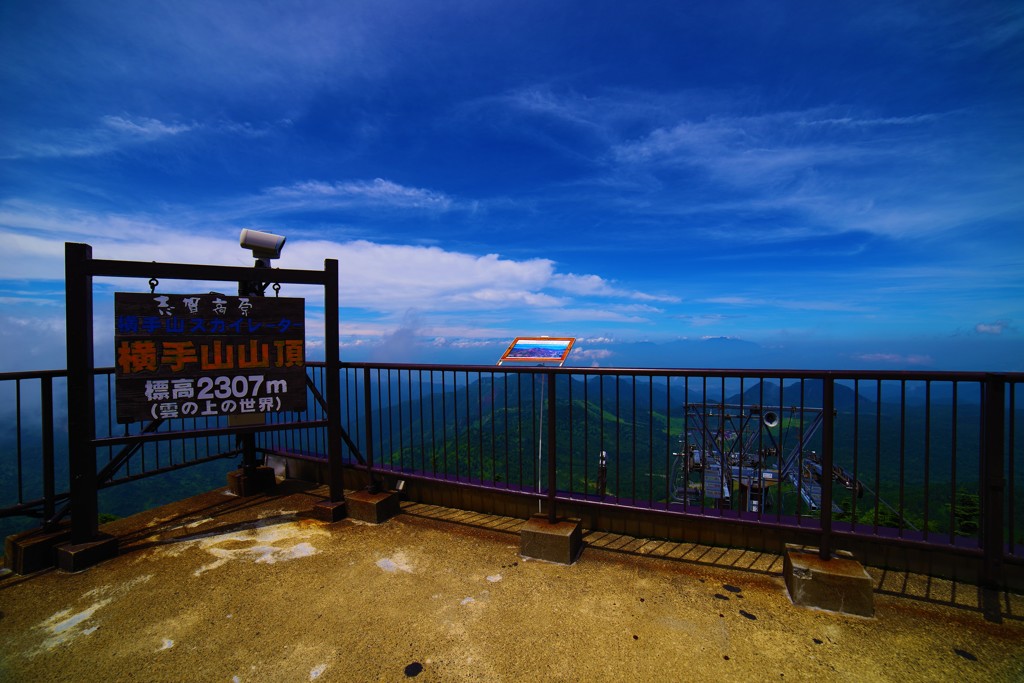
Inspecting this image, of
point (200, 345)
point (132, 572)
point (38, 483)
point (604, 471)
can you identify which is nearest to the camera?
point (132, 572)

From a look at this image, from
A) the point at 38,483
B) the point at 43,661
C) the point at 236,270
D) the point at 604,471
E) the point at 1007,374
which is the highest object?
the point at 236,270

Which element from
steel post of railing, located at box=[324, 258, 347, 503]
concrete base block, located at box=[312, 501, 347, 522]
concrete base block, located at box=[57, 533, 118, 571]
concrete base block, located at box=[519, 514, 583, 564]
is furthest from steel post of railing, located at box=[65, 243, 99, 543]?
concrete base block, located at box=[519, 514, 583, 564]

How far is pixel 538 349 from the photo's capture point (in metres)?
4.68

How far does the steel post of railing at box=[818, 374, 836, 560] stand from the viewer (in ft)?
10.7

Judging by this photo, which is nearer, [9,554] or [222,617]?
[222,617]

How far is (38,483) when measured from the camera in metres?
97.6

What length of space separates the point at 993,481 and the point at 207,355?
6.15 metres

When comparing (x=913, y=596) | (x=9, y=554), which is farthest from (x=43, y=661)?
(x=913, y=596)

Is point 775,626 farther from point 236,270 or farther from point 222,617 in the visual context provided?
point 236,270

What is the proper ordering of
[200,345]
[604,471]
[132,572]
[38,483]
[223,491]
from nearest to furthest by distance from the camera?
[132,572]
[200,345]
[604,471]
[223,491]
[38,483]

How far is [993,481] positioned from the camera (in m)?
3.07

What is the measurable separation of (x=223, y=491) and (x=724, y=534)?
5.59m

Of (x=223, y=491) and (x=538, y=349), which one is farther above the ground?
(x=538, y=349)

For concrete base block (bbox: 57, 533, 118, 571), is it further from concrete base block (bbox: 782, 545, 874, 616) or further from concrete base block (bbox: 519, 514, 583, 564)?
concrete base block (bbox: 782, 545, 874, 616)
